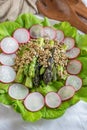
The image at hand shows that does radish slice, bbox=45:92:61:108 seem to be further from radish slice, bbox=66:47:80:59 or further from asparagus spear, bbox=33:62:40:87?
radish slice, bbox=66:47:80:59

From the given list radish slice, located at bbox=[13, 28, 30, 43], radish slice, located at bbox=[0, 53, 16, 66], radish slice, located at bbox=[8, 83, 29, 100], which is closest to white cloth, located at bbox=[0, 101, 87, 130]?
radish slice, located at bbox=[8, 83, 29, 100]

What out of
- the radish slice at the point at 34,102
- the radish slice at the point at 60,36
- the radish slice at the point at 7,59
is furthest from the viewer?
the radish slice at the point at 60,36

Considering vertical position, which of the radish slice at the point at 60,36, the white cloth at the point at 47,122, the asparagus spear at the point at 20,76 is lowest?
the white cloth at the point at 47,122

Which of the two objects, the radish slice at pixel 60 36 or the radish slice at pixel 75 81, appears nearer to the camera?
the radish slice at pixel 75 81

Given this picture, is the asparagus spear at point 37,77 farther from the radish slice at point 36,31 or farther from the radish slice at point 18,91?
the radish slice at point 36,31

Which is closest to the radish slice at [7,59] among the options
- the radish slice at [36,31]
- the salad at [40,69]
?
the salad at [40,69]

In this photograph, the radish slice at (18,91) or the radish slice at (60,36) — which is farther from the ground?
the radish slice at (60,36)

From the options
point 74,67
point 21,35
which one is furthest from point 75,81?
point 21,35
